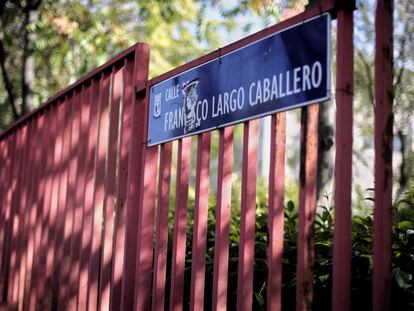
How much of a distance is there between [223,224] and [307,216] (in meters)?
0.51

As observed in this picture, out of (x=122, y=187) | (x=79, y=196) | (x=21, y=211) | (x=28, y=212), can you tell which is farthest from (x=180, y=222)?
(x=21, y=211)

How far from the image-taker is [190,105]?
2617 mm

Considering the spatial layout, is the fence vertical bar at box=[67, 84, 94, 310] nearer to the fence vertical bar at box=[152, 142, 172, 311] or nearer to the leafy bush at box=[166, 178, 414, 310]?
the leafy bush at box=[166, 178, 414, 310]

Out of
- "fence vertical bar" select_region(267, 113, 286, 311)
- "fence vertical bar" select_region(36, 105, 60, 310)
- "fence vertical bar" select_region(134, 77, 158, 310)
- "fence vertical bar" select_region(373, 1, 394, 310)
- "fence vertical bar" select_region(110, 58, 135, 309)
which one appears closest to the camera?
"fence vertical bar" select_region(373, 1, 394, 310)

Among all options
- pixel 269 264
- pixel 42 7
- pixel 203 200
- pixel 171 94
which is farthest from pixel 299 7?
pixel 42 7

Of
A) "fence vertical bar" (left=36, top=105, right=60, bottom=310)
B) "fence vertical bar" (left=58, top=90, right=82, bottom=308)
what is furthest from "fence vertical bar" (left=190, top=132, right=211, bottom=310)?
"fence vertical bar" (left=36, top=105, right=60, bottom=310)

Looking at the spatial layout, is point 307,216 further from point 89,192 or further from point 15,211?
point 15,211

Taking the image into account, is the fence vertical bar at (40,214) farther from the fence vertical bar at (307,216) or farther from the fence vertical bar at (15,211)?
the fence vertical bar at (307,216)

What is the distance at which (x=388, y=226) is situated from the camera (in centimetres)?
177

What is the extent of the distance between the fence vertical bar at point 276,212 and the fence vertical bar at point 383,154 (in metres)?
0.41

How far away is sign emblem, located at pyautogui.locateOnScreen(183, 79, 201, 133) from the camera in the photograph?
8.46ft

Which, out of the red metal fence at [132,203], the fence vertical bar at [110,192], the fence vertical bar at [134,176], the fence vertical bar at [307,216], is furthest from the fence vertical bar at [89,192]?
the fence vertical bar at [307,216]

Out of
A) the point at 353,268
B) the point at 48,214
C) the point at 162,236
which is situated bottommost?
the point at 353,268

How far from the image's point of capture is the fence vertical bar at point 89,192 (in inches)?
133
